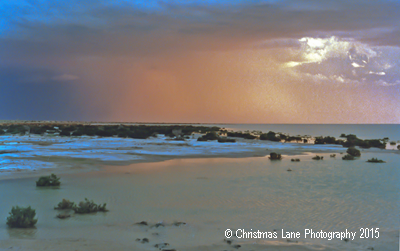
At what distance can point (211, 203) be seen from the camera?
10.7 m

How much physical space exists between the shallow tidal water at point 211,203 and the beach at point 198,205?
0.02 meters

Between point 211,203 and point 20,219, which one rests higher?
point 20,219

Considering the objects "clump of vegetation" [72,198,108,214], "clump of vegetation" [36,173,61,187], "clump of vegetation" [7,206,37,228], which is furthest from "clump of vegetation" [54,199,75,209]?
"clump of vegetation" [36,173,61,187]

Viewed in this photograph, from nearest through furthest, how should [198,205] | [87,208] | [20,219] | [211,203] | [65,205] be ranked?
1. [20,219]
2. [87,208]
3. [65,205]
4. [198,205]
5. [211,203]

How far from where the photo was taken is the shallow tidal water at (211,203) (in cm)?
764

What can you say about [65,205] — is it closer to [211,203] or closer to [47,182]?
[47,182]

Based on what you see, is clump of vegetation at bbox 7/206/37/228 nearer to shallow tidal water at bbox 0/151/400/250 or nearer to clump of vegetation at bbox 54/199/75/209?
shallow tidal water at bbox 0/151/400/250

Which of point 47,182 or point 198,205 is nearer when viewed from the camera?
point 198,205

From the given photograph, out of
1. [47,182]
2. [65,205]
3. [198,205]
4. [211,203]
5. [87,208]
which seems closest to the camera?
[87,208]

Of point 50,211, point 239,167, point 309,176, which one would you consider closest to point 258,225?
point 50,211

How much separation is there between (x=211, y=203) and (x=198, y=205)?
0.48 m

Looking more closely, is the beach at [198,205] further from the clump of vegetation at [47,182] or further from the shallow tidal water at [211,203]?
the clump of vegetation at [47,182]

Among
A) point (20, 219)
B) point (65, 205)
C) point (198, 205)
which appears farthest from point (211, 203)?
point (20, 219)

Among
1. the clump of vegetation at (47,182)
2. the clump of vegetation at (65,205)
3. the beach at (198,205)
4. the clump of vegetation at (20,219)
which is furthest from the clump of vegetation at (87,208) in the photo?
the clump of vegetation at (47,182)
